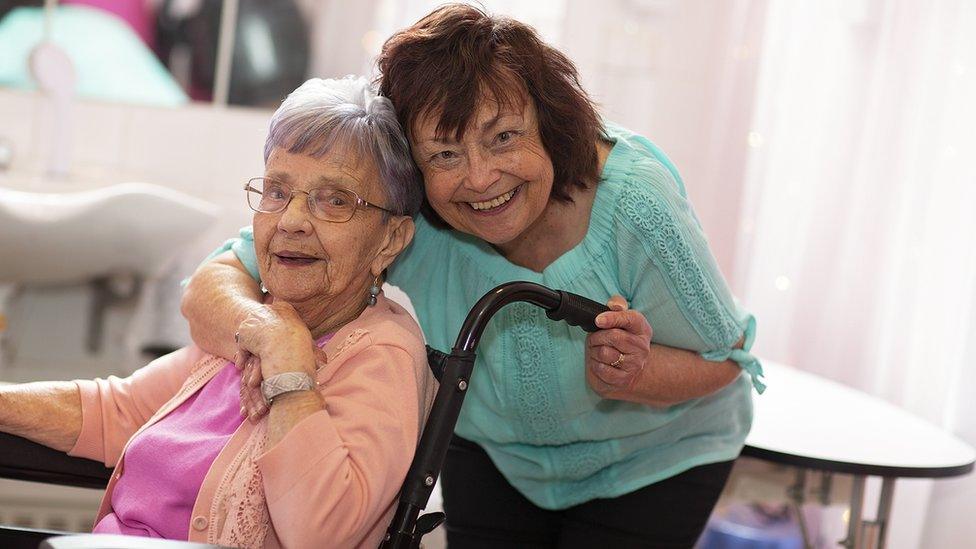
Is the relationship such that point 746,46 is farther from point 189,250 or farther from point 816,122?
point 189,250

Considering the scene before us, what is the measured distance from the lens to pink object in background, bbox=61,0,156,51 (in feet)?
9.84

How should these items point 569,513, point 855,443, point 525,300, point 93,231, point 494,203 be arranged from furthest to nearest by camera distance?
1. point 93,231
2. point 855,443
3. point 569,513
4. point 494,203
5. point 525,300

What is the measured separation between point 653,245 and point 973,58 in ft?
4.83

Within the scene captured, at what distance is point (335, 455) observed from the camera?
3.92 feet

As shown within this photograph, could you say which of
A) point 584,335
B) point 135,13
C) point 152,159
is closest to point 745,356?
point 584,335

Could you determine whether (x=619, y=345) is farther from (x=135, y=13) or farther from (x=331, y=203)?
(x=135, y=13)

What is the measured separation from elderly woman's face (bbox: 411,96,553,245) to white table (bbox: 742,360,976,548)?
716 mm

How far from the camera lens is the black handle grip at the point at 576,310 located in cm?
132

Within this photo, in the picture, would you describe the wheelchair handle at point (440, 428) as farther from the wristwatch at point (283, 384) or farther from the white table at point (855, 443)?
the white table at point (855, 443)

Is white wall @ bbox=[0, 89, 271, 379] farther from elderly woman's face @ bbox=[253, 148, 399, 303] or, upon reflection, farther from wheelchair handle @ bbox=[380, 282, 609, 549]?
wheelchair handle @ bbox=[380, 282, 609, 549]

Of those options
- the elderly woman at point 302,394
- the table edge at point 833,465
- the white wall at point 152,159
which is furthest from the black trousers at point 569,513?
the white wall at point 152,159

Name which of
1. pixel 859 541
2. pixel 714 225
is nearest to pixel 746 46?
pixel 714 225

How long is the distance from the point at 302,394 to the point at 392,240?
0.99 feet

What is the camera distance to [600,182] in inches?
58.6
